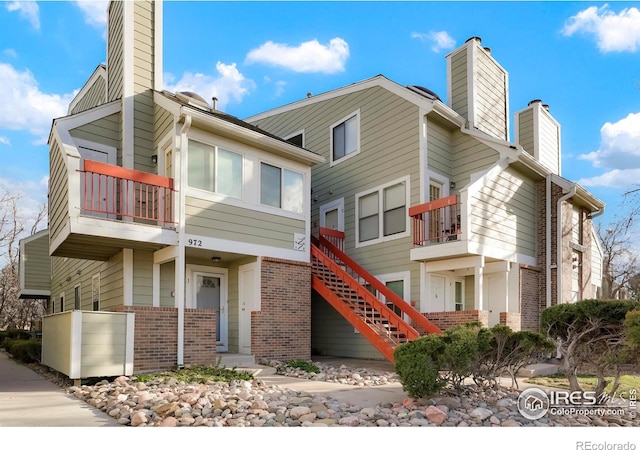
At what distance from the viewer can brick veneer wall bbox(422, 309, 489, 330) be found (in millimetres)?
11086

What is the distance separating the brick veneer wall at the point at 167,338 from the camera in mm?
9109

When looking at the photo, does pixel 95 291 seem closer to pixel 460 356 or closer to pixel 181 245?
pixel 181 245

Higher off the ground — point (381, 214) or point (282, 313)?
point (381, 214)

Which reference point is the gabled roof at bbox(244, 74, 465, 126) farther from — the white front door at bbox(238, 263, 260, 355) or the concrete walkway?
the concrete walkway

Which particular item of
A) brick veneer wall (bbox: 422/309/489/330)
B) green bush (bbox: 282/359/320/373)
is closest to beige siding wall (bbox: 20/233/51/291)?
green bush (bbox: 282/359/320/373)

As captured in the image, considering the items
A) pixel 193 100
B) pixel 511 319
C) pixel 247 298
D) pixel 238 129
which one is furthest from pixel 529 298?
pixel 193 100

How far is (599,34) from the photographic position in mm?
9664

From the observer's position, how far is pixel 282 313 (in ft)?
38.4

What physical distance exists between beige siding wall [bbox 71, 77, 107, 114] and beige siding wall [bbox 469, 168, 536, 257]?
10627 mm

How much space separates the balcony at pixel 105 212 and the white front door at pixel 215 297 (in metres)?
1.85

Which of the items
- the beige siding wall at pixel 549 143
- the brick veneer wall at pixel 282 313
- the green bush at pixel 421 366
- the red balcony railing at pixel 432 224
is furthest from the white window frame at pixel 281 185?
the beige siding wall at pixel 549 143

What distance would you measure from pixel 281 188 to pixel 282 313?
10.1 feet

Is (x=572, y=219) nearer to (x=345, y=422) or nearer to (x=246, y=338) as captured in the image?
(x=246, y=338)
